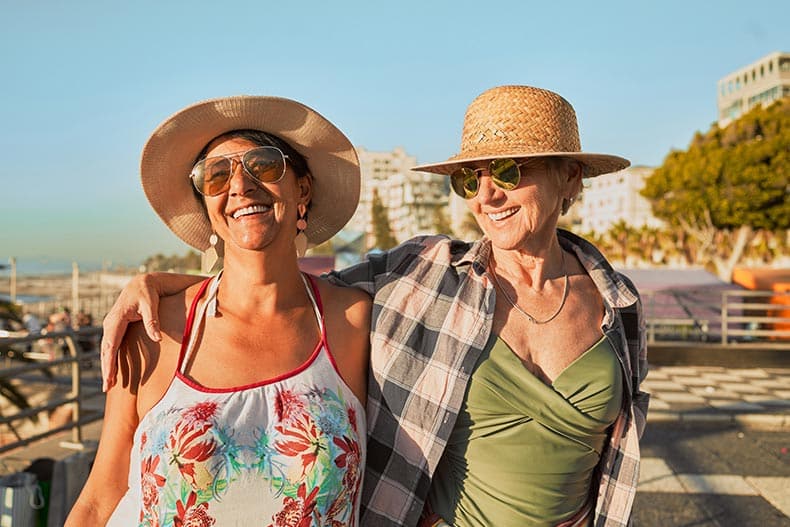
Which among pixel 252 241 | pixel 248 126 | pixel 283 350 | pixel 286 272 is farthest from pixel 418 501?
pixel 248 126

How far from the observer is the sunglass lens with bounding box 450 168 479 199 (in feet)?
7.88

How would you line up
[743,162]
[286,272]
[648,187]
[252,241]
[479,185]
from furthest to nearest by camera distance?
[648,187], [743,162], [479,185], [286,272], [252,241]

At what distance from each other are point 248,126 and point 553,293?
122 centimetres

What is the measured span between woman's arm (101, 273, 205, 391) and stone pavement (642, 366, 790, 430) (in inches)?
296

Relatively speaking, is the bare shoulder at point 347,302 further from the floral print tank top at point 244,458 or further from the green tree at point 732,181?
the green tree at point 732,181

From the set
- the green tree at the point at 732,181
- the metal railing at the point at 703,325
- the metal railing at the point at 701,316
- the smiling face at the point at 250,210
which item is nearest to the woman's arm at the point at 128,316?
the smiling face at the point at 250,210

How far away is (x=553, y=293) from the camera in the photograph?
2508 mm

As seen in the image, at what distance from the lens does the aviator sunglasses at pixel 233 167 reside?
2.04m

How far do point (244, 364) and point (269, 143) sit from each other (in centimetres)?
70

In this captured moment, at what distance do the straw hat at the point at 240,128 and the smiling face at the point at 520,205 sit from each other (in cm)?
46

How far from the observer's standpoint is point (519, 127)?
230 centimetres

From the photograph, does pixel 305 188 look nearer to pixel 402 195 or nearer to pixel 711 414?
pixel 711 414

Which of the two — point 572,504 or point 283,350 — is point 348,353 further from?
point 572,504

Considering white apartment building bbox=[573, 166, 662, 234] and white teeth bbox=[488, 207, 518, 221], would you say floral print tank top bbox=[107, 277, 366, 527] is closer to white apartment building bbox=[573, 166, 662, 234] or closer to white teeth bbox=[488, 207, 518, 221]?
white teeth bbox=[488, 207, 518, 221]
